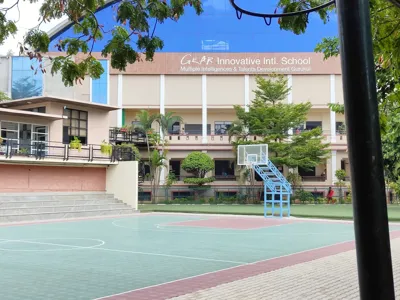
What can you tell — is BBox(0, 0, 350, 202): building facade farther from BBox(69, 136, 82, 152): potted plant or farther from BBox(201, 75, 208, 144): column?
BBox(69, 136, 82, 152): potted plant

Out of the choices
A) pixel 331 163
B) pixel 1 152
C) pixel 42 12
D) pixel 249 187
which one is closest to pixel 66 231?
pixel 1 152

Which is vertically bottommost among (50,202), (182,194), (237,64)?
(50,202)

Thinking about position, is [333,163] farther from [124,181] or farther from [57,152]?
[57,152]

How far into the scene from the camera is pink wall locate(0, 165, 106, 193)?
23250 mm

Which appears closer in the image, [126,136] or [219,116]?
[126,136]

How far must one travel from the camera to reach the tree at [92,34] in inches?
204

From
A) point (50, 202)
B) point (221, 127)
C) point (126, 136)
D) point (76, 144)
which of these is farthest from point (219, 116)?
point (50, 202)

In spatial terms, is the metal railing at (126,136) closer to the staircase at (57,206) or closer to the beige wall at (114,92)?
the beige wall at (114,92)

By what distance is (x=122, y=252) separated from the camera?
1126 centimetres

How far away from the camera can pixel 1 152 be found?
74.9 feet

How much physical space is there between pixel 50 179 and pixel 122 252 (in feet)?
50.1

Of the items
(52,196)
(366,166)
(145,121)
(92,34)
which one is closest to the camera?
(366,166)

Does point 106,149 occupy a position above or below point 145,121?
below

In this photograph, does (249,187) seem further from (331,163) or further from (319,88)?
(319,88)
